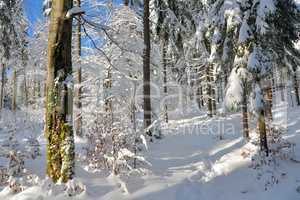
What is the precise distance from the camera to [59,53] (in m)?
6.25

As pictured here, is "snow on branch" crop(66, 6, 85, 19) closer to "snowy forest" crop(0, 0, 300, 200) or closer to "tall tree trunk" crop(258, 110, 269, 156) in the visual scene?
"snowy forest" crop(0, 0, 300, 200)

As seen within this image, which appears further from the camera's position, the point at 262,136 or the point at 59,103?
the point at 262,136

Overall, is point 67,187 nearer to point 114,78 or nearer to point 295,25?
point 295,25

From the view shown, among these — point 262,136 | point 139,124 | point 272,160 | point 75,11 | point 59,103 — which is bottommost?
point 272,160

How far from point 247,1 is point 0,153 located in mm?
8874

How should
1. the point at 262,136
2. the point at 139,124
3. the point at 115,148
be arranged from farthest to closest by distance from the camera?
1. the point at 139,124
2. the point at 262,136
3. the point at 115,148

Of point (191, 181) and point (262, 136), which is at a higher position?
point (262, 136)

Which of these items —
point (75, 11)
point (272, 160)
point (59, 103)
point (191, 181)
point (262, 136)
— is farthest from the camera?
point (262, 136)

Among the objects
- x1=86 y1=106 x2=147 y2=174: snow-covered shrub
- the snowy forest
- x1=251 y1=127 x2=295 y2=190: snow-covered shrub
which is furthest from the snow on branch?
x1=251 y1=127 x2=295 y2=190: snow-covered shrub

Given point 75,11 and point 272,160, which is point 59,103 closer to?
point 75,11

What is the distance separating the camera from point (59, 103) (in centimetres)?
625

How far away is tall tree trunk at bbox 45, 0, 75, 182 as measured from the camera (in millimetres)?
6195

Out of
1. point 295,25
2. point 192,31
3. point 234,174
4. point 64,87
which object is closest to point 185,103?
point 192,31

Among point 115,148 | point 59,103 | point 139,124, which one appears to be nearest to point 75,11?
point 59,103
